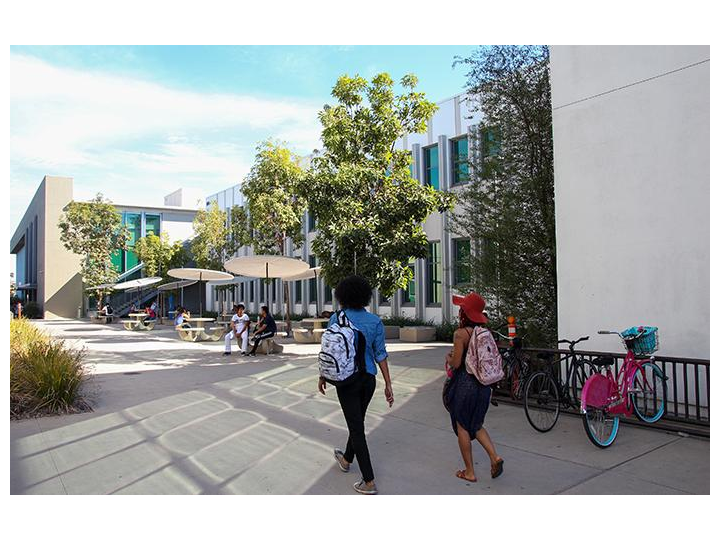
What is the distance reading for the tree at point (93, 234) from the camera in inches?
1531

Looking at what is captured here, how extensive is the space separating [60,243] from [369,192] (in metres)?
41.8

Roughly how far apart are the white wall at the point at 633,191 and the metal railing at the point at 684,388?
31cm

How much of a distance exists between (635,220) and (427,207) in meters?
7.29

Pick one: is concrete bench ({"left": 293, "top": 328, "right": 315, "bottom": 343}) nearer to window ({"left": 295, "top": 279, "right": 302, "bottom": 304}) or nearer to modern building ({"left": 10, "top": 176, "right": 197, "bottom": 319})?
window ({"left": 295, "top": 279, "right": 302, "bottom": 304})

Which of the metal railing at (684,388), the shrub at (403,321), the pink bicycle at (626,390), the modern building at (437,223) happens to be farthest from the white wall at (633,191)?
the shrub at (403,321)

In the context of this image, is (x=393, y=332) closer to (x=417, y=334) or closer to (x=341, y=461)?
(x=417, y=334)

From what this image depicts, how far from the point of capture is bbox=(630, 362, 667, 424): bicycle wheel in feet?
21.0

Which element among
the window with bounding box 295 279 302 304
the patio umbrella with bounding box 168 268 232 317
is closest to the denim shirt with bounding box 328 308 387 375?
the patio umbrella with bounding box 168 268 232 317

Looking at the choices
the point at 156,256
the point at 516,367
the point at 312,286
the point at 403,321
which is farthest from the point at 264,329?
the point at 156,256

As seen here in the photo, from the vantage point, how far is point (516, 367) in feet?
26.9
